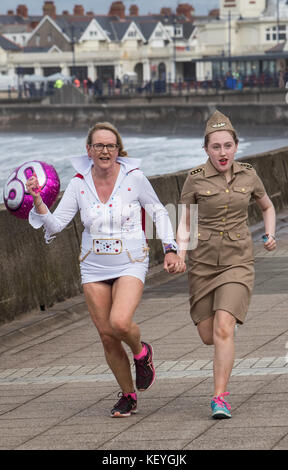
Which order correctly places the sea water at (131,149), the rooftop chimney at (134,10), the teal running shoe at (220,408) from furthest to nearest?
the rooftop chimney at (134,10), the sea water at (131,149), the teal running shoe at (220,408)

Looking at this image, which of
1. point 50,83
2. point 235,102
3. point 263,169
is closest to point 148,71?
point 50,83

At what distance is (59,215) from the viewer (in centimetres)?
597

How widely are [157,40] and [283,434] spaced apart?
143 m

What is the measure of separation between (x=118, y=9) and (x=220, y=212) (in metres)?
157

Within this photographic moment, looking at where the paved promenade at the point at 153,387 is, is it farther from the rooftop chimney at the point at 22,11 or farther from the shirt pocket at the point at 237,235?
the rooftop chimney at the point at 22,11

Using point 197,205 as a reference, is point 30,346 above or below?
below

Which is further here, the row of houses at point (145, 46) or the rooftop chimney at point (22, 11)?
the rooftop chimney at point (22, 11)

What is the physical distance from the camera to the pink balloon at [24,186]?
329 inches

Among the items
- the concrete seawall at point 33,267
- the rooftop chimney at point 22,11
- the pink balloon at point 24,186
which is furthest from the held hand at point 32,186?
the rooftop chimney at point 22,11

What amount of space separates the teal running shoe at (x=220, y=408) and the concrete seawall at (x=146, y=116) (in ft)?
207

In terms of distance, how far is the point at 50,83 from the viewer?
98.7 meters

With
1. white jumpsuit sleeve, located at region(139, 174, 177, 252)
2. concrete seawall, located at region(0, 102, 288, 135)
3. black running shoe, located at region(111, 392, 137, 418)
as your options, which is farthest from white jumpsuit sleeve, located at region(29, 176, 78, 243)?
concrete seawall, located at region(0, 102, 288, 135)

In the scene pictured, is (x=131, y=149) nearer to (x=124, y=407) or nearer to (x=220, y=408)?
(x=124, y=407)
